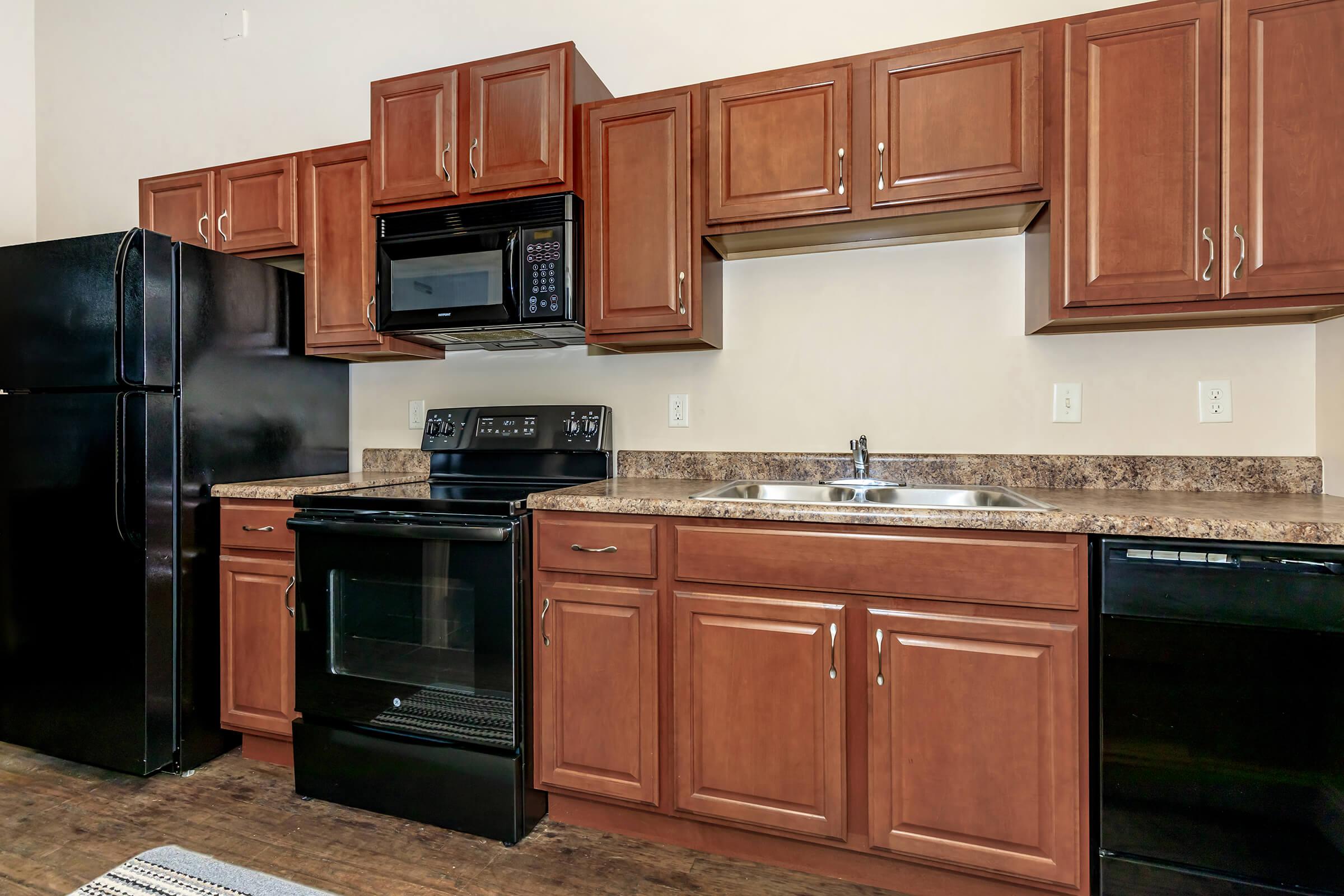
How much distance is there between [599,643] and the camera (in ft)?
5.65

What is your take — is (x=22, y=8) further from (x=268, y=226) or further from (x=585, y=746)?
(x=585, y=746)

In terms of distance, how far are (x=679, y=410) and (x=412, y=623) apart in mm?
1111

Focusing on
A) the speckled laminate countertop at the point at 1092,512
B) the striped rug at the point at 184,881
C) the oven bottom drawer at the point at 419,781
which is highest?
the speckled laminate countertop at the point at 1092,512

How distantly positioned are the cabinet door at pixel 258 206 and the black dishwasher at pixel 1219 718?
2.80 metres

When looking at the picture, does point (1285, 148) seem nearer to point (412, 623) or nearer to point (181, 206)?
point (412, 623)

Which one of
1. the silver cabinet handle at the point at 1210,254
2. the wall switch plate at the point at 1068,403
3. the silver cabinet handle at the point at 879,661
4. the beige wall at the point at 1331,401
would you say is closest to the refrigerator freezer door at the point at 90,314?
the silver cabinet handle at the point at 879,661

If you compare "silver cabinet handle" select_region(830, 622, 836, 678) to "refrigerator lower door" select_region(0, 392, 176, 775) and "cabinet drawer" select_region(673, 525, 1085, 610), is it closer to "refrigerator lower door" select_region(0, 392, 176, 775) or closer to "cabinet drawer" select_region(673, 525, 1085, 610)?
"cabinet drawer" select_region(673, 525, 1085, 610)

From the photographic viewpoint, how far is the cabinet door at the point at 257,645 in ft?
6.82

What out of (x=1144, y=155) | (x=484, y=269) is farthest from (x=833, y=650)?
(x=484, y=269)

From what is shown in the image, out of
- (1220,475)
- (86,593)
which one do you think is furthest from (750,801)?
(86,593)

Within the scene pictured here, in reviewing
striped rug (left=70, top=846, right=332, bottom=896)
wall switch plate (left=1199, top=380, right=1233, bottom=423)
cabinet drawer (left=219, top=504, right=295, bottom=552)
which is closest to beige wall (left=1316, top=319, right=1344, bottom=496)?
wall switch plate (left=1199, top=380, right=1233, bottom=423)

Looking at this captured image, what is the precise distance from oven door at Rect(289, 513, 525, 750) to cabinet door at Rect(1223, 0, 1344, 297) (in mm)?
1960

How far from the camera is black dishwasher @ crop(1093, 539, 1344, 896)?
1.26 m

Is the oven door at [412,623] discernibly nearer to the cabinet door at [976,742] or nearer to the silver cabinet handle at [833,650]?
the silver cabinet handle at [833,650]
